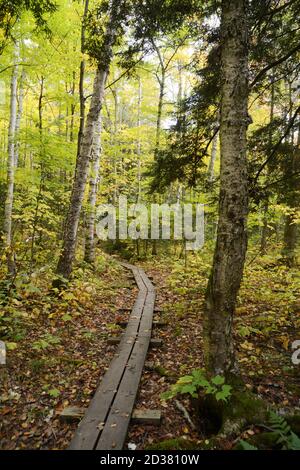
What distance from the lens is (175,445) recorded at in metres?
3.45

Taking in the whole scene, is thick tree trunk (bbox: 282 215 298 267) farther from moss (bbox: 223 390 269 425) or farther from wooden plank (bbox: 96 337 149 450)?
moss (bbox: 223 390 269 425)

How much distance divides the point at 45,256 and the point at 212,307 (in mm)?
8770

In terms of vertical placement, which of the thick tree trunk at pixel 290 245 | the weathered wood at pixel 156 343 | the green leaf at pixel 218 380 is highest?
the thick tree trunk at pixel 290 245

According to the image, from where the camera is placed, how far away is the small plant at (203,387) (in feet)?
12.8

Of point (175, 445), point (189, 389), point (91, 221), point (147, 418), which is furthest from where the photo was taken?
point (91, 221)

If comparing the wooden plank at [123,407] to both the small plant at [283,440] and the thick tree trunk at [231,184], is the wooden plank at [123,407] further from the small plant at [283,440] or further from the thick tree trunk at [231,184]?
the small plant at [283,440]

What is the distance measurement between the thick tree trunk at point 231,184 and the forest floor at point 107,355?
0.99 m

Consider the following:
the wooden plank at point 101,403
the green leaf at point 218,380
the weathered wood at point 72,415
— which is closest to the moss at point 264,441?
the green leaf at point 218,380

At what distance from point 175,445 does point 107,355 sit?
268cm

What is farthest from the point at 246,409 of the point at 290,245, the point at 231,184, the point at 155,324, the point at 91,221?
the point at 91,221

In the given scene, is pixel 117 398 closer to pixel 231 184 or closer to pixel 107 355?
pixel 107 355

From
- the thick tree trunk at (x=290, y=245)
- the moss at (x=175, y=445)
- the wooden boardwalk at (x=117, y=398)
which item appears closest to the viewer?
the moss at (x=175, y=445)

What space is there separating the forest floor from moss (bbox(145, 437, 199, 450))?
1cm

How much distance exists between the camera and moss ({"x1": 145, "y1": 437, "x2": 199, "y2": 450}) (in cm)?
342
